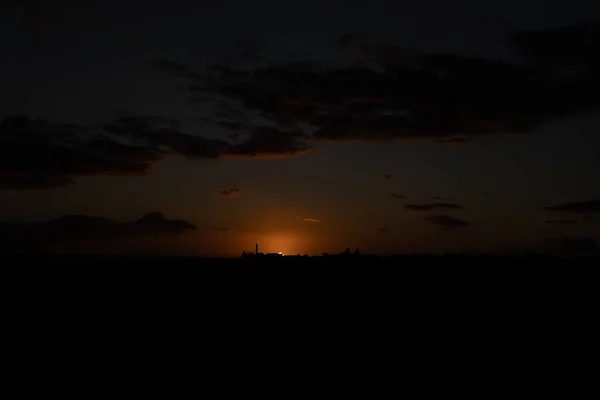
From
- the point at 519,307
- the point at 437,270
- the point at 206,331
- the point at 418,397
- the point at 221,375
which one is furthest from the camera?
the point at 437,270

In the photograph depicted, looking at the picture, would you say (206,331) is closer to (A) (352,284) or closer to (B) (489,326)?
(B) (489,326)

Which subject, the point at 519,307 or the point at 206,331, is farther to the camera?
the point at 519,307

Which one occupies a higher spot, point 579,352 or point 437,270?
point 437,270

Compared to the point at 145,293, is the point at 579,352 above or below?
below

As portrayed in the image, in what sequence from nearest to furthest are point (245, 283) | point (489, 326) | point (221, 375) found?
point (221, 375), point (489, 326), point (245, 283)

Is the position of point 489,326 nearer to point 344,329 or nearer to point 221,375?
point 344,329

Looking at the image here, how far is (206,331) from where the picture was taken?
3291 centimetres

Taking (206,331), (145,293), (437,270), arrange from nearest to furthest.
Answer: (206,331)
(145,293)
(437,270)

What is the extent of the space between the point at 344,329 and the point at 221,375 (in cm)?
986

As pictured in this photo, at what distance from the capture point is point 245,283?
49.3m

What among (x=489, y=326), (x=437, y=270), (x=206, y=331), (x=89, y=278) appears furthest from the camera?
(x=437, y=270)

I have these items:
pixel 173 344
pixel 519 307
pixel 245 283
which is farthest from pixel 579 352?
pixel 245 283

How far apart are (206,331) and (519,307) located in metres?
20.9

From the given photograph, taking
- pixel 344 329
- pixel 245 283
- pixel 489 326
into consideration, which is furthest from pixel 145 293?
pixel 489 326
